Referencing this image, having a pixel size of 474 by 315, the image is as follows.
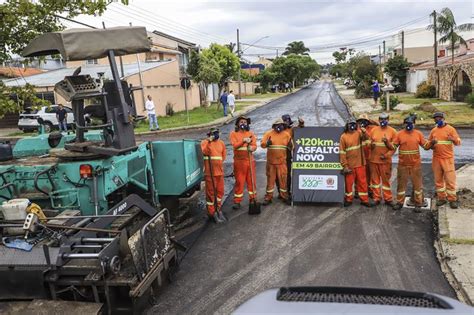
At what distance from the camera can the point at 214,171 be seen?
886 centimetres

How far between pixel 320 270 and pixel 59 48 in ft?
14.3

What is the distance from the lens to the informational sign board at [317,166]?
31.3ft

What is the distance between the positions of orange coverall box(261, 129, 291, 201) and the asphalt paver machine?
2.67 meters

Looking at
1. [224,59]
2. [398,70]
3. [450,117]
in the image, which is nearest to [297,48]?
[398,70]

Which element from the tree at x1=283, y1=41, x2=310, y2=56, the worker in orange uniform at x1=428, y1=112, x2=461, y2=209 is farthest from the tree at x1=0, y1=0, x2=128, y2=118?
the tree at x1=283, y1=41, x2=310, y2=56

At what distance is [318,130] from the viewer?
9.75 m

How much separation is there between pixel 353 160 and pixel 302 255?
2.86 metres

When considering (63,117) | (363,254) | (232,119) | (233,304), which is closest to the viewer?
(233,304)

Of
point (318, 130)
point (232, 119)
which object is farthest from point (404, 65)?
point (318, 130)

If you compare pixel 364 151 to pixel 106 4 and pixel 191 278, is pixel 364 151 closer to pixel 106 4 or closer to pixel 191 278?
pixel 191 278

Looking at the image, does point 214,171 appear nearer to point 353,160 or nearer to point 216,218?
point 216,218

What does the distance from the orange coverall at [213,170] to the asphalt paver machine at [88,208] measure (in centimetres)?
132

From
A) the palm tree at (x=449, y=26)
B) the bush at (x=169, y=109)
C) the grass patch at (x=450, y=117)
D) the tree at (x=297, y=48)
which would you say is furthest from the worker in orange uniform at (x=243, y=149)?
the tree at (x=297, y=48)

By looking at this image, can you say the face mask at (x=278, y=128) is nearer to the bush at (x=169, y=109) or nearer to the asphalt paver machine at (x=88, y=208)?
the asphalt paver machine at (x=88, y=208)
